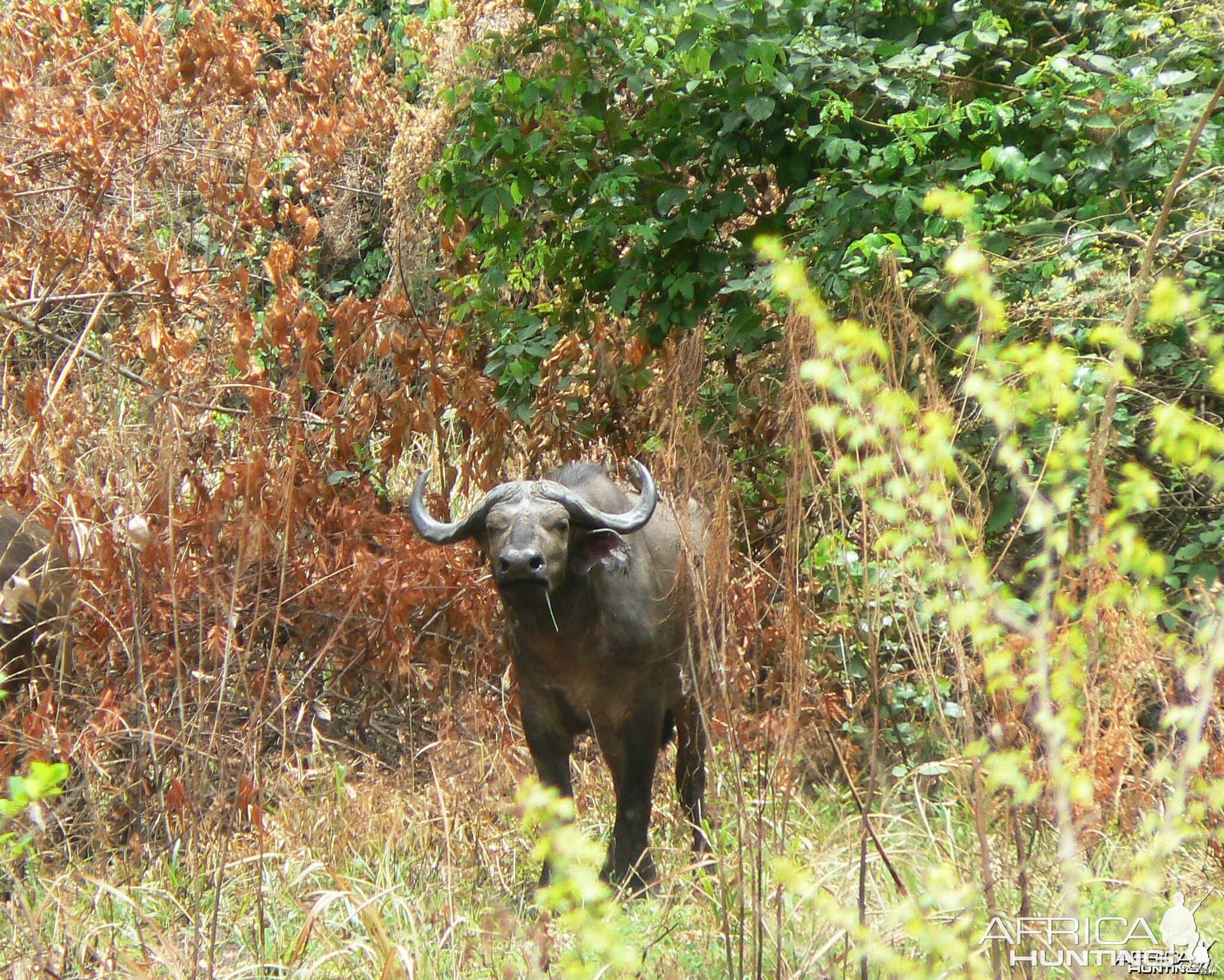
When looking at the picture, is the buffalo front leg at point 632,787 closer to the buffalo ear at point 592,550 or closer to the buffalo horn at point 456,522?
the buffalo ear at point 592,550

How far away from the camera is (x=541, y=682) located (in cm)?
501

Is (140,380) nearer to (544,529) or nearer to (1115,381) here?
(544,529)

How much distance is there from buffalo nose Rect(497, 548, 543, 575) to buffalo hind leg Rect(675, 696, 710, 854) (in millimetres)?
1147

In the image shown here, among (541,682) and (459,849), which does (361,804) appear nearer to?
(459,849)

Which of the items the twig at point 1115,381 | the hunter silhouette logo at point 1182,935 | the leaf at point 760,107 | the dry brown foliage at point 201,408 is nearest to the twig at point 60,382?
the dry brown foliage at point 201,408

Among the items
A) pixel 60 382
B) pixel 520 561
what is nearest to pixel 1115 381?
pixel 520 561

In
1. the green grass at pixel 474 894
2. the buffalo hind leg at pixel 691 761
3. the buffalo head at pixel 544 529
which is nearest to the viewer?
the green grass at pixel 474 894

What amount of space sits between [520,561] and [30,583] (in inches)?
83.9

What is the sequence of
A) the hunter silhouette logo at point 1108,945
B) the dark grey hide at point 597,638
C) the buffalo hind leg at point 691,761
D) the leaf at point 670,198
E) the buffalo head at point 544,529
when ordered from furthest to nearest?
the leaf at point 670,198, the buffalo hind leg at point 691,761, the dark grey hide at point 597,638, the buffalo head at point 544,529, the hunter silhouette logo at point 1108,945

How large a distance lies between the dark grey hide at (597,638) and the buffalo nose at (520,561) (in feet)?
0.52

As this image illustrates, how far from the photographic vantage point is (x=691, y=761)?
216 inches

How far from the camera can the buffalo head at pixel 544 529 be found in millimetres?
4570

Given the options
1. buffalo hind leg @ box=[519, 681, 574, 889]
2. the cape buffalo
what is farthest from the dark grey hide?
the cape buffalo

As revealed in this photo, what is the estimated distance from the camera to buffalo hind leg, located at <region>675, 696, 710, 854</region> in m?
5.40
